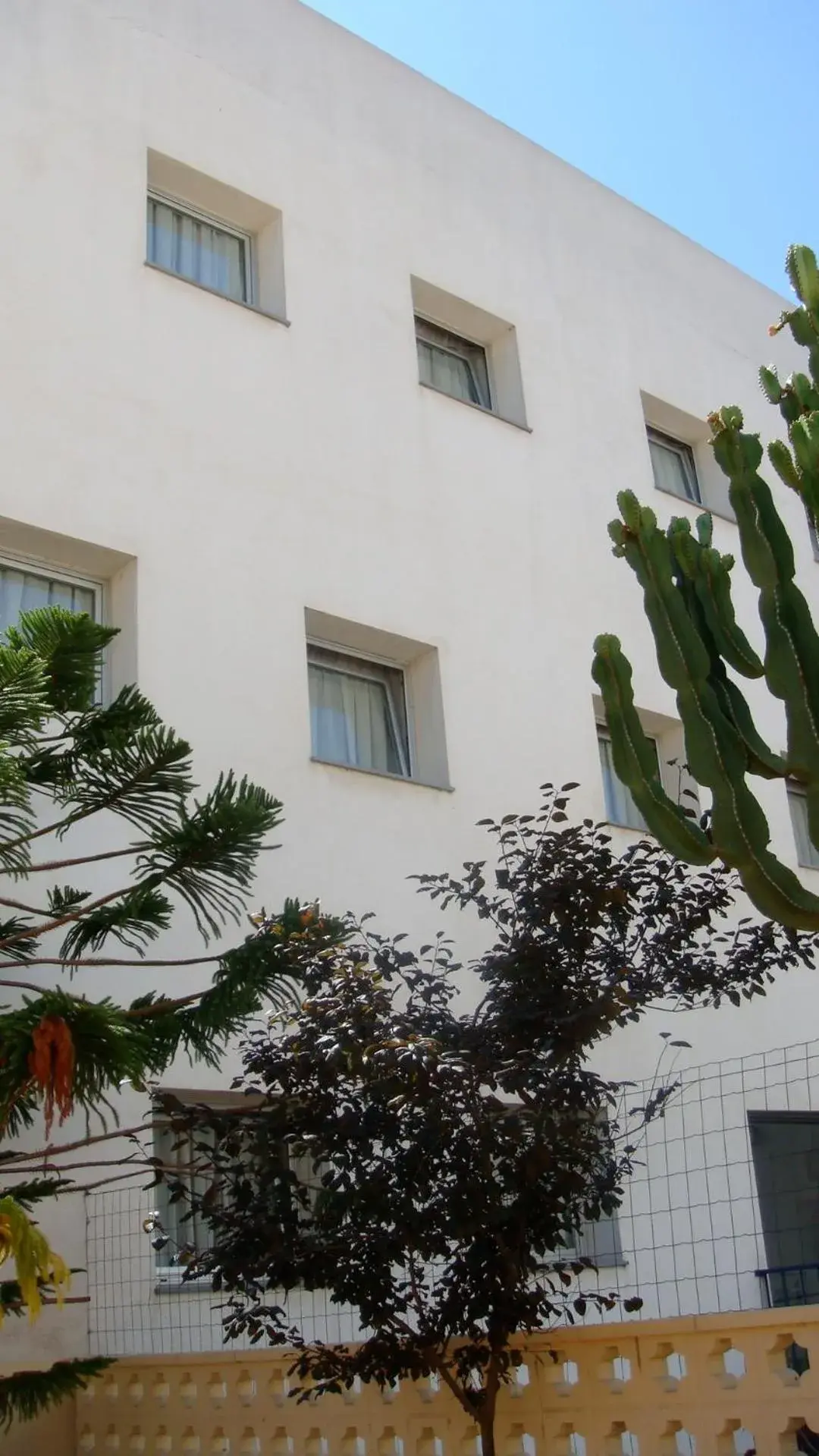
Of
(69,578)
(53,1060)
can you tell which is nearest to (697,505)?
(69,578)

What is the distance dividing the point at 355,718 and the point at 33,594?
7.59 feet

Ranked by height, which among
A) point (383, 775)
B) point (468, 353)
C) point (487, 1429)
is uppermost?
point (468, 353)

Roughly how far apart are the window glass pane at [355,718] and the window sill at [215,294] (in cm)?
219

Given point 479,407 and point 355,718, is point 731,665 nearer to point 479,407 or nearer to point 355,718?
point 355,718

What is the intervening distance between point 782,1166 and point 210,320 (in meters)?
6.77

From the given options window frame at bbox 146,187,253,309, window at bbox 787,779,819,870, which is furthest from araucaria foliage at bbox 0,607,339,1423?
window at bbox 787,779,819,870

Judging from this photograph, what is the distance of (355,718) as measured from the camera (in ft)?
33.5

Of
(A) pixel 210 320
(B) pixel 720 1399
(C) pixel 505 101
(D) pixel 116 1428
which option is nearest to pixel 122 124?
(A) pixel 210 320

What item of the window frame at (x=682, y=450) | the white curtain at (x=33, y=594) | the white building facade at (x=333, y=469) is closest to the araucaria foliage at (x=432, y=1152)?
the white building facade at (x=333, y=469)

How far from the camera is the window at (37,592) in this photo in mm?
8688

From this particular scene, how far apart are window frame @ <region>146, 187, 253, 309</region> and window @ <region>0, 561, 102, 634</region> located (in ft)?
7.49

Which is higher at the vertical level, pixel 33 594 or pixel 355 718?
pixel 33 594

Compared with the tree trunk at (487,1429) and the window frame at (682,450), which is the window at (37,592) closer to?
the tree trunk at (487,1429)

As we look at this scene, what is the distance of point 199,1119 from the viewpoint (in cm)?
599
